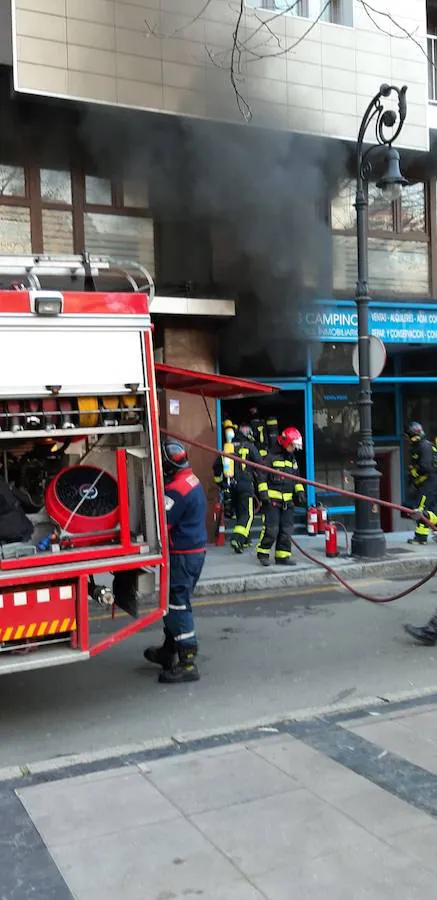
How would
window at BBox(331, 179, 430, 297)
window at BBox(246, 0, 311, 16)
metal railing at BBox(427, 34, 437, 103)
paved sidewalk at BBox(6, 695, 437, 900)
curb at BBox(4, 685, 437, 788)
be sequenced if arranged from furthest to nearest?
metal railing at BBox(427, 34, 437, 103) < window at BBox(331, 179, 430, 297) < window at BBox(246, 0, 311, 16) < curb at BBox(4, 685, 437, 788) < paved sidewalk at BBox(6, 695, 437, 900)

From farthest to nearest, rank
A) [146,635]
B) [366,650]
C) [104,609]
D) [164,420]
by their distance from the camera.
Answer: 1. [164,420]
2. [104,609]
3. [146,635]
4. [366,650]

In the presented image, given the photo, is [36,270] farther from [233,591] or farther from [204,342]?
[204,342]

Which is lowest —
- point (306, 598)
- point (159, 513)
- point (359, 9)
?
point (306, 598)

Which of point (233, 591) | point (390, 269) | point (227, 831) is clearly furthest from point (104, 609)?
point (390, 269)

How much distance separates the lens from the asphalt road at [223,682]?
4.45 meters

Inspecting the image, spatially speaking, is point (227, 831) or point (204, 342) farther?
point (204, 342)

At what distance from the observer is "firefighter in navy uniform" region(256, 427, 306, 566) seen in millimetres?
8953

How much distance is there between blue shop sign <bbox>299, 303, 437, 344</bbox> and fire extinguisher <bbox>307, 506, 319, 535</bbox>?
2.50m

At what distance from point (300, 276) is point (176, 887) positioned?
9.17 metres

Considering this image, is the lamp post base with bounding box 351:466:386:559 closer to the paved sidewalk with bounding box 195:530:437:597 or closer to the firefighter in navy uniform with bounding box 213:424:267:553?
the paved sidewalk with bounding box 195:530:437:597

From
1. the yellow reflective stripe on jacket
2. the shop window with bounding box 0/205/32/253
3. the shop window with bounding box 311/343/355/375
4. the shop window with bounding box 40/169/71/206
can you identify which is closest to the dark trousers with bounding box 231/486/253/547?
the yellow reflective stripe on jacket

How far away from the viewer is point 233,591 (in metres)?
8.35

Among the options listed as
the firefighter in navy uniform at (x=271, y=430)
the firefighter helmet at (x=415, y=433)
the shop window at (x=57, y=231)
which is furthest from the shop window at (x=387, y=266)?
the shop window at (x=57, y=231)

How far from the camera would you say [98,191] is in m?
10.6
